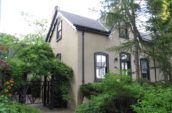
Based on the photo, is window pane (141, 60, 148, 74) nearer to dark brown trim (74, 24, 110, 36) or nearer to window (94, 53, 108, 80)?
window (94, 53, 108, 80)

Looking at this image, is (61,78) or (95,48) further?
(95,48)

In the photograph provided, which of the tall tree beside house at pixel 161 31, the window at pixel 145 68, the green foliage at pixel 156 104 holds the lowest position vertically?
the green foliage at pixel 156 104

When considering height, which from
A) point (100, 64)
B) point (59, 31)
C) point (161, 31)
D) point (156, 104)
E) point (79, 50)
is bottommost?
point (156, 104)

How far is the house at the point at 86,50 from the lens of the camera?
14.2m

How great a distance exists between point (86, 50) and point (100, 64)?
4.66ft

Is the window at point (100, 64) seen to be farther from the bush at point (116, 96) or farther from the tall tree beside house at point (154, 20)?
the bush at point (116, 96)

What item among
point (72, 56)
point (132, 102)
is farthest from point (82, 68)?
point (132, 102)

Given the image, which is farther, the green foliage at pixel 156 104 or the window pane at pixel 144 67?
the window pane at pixel 144 67

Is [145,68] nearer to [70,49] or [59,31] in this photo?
[70,49]

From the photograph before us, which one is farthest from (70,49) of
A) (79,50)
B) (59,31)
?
(59,31)

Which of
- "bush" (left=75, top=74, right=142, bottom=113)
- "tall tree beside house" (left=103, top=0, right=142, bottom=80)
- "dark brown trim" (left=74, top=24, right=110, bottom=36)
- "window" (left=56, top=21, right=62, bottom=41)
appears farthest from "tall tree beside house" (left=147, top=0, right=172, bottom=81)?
"window" (left=56, top=21, right=62, bottom=41)

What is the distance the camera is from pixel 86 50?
47.9ft

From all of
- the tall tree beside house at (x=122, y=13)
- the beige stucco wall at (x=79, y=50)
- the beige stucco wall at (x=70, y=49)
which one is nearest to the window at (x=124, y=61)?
the beige stucco wall at (x=79, y=50)

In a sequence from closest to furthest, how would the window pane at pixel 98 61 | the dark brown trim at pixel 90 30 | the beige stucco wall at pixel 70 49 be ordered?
the beige stucco wall at pixel 70 49
the dark brown trim at pixel 90 30
the window pane at pixel 98 61
